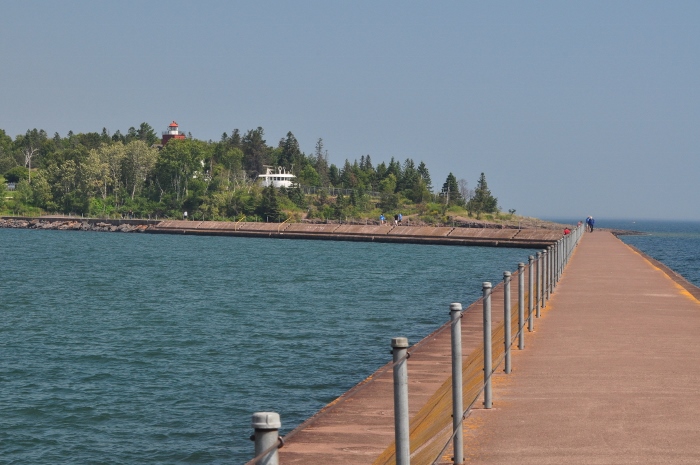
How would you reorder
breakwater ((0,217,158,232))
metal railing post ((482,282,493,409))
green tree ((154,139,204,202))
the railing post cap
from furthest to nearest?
1. green tree ((154,139,204,202))
2. breakwater ((0,217,158,232))
3. metal railing post ((482,282,493,409))
4. the railing post cap

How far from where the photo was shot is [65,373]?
2212 centimetres

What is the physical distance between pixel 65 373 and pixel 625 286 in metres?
16.5

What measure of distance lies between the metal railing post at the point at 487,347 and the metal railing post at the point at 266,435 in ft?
20.3

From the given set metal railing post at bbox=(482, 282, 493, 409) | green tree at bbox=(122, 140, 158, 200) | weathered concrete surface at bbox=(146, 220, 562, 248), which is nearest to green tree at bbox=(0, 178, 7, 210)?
green tree at bbox=(122, 140, 158, 200)

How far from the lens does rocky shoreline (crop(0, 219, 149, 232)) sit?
465 ft

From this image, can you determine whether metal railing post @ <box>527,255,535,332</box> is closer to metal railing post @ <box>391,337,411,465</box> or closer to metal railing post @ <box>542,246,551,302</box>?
metal railing post @ <box>542,246,551,302</box>

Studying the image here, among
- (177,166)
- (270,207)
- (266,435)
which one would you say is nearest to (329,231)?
(270,207)

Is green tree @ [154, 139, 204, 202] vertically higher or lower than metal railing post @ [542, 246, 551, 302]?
higher

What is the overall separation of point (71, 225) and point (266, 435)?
152 metres

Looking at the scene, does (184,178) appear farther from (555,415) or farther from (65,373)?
(555,415)

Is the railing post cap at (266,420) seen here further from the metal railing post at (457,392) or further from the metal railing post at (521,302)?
the metal railing post at (521,302)

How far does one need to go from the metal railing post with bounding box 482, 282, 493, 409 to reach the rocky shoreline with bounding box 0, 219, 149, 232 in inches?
5230

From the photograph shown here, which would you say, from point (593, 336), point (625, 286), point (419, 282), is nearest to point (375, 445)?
point (593, 336)

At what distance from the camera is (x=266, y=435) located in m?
3.80
